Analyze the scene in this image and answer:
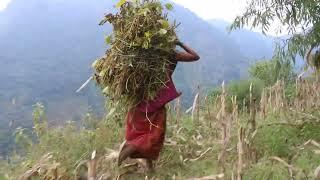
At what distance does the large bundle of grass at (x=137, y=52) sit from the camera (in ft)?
14.9

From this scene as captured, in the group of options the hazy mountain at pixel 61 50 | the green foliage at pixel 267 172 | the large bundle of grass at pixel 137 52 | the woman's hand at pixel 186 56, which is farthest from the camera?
the hazy mountain at pixel 61 50

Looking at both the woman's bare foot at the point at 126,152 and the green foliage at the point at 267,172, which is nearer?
the green foliage at the point at 267,172

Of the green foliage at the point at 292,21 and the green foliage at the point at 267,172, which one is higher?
the green foliage at the point at 292,21

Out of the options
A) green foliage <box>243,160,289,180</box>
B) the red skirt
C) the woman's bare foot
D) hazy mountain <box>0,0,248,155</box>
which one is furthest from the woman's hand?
hazy mountain <box>0,0,248,155</box>

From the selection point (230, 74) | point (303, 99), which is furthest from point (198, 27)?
point (303, 99)

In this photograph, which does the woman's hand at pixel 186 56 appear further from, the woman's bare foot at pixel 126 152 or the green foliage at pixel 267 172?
the green foliage at pixel 267 172

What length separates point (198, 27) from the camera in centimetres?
14400

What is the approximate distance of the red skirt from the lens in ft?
15.3

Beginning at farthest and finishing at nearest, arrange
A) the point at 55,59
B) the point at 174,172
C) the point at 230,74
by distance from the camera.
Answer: the point at 55,59 → the point at 230,74 → the point at 174,172

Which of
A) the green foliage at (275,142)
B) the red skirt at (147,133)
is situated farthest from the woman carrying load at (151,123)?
the green foliage at (275,142)

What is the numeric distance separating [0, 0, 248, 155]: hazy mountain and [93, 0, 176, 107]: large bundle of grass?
6153 cm

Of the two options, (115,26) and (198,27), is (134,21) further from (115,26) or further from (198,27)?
(198,27)

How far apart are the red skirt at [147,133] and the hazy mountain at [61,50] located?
61.5m

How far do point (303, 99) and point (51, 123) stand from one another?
361cm
